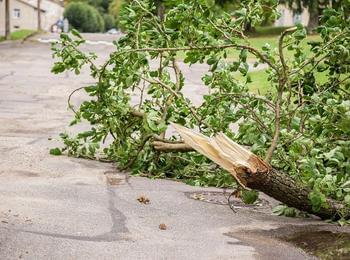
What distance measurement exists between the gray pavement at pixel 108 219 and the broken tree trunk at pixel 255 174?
206mm

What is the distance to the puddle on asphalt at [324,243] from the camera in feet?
18.3

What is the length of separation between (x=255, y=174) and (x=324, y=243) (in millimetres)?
751

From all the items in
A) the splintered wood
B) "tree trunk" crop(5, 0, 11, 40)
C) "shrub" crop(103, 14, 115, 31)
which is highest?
the splintered wood

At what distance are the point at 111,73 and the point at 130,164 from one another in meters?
1.15

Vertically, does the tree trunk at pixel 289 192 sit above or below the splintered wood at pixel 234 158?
below

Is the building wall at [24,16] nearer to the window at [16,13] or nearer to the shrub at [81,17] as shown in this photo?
the window at [16,13]

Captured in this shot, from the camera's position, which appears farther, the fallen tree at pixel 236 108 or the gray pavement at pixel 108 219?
the fallen tree at pixel 236 108

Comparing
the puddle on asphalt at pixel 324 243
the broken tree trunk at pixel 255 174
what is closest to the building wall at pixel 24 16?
the broken tree trunk at pixel 255 174

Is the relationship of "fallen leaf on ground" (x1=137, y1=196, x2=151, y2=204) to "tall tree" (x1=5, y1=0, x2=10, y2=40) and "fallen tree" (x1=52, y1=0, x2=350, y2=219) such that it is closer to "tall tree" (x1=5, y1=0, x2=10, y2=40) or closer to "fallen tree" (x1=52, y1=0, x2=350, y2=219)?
"fallen tree" (x1=52, y1=0, x2=350, y2=219)

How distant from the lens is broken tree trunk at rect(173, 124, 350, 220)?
19.7 ft

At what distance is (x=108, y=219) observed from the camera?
6367 millimetres

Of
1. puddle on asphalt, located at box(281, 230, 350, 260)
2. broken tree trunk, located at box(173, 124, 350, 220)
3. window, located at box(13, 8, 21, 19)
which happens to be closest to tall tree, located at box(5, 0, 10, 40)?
broken tree trunk, located at box(173, 124, 350, 220)

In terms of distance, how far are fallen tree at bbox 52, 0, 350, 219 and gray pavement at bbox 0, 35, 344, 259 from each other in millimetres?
328

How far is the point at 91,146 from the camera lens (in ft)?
30.9
